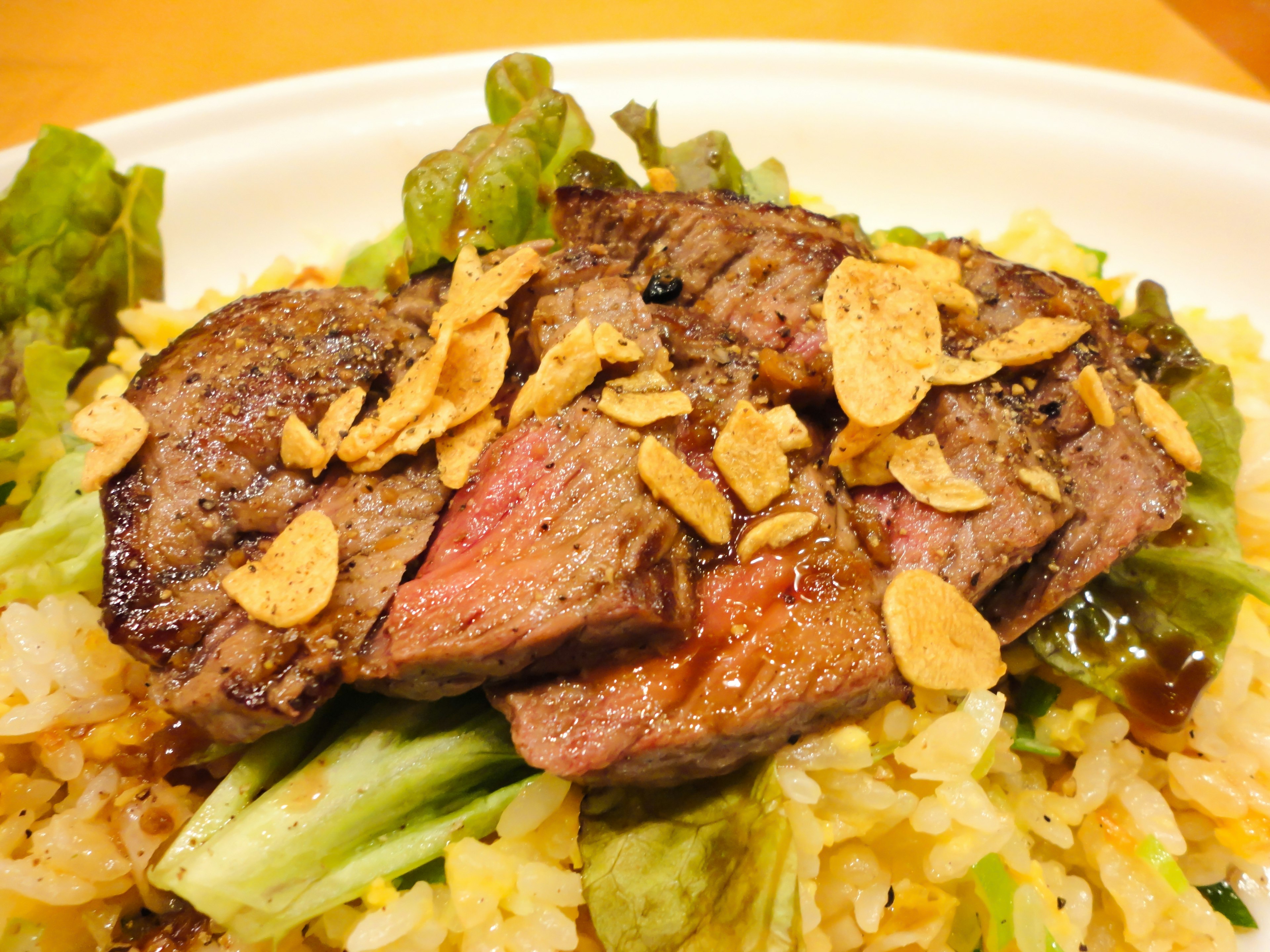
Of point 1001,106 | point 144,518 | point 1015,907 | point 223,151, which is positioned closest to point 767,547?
point 1015,907

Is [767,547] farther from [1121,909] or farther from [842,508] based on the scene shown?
[1121,909]

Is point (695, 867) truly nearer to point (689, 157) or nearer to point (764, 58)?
point (689, 157)

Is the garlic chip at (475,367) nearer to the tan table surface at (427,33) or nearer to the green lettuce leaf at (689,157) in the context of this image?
the green lettuce leaf at (689,157)

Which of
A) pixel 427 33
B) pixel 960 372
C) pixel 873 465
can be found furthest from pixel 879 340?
pixel 427 33

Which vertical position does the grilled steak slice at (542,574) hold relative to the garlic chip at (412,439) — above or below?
below

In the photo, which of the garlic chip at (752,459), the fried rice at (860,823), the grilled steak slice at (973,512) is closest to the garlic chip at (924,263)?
the grilled steak slice at (973,512)

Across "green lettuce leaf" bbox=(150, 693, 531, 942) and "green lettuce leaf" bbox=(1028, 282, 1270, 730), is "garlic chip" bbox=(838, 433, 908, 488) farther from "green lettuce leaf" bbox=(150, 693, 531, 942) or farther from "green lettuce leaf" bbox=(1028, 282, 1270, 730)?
"green lettuce leaf" bbox=(150, 693, 531, 942)

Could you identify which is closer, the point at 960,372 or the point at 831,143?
the point at 960,372
